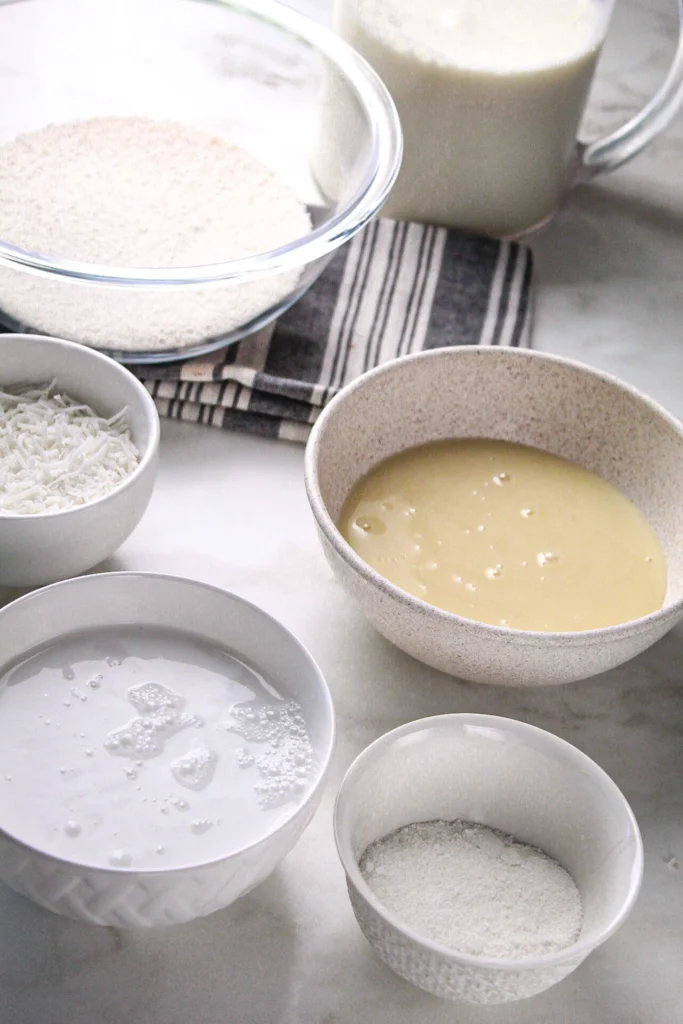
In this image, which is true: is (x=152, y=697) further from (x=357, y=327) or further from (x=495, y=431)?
(x=357, y=327)

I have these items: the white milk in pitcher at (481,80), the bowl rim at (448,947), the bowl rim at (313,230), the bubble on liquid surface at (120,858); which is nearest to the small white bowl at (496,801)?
the bowl rim at (448,947)

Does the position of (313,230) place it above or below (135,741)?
above

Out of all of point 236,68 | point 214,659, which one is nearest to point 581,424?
point 214,659

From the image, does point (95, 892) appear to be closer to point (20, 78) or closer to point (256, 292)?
point (256, 292)

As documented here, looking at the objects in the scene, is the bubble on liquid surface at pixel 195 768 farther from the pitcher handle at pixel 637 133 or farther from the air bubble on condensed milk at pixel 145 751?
the pitcher handle at pixel 637 133

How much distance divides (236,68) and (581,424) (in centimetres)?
47

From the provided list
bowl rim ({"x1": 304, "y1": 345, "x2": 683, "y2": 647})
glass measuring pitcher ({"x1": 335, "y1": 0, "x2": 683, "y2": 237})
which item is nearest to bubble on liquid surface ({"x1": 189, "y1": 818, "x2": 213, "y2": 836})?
bowl rim ({"x1": 304, "y1": 345, "x2": 683, "y2": 647})

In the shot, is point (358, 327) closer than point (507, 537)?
No

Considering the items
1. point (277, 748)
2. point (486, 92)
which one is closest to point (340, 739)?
point (277, 748)

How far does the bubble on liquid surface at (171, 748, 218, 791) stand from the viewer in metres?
0.65

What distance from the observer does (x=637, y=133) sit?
44.7 inches

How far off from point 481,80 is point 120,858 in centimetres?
70

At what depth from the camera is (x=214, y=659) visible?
28.5 inches

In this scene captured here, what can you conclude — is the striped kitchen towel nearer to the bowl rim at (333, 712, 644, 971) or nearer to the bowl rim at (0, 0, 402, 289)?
the bowl rim at (0, 0, 402, 289)
